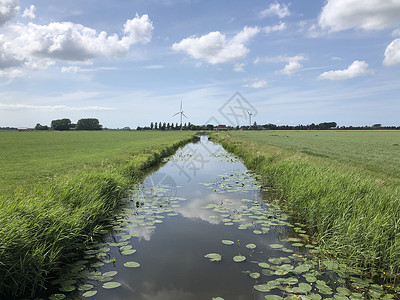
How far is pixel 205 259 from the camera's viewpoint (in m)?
5.00

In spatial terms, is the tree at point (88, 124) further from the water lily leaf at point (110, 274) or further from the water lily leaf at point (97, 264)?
the water lily leaf at point (110, 274)

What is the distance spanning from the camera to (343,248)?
485 cm

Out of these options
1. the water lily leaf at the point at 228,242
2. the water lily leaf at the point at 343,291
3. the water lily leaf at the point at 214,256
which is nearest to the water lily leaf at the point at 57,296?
the water lily leaf at the point at 214,256

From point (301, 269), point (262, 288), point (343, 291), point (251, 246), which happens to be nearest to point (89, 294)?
point (262, 288)

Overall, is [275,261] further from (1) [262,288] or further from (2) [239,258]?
(1) [262,288]

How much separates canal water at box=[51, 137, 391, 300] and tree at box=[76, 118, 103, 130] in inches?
5886

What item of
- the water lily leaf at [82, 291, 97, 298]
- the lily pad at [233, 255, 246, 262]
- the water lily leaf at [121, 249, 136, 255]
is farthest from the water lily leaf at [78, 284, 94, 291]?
the lily pad at [233, 255, 246, 262]

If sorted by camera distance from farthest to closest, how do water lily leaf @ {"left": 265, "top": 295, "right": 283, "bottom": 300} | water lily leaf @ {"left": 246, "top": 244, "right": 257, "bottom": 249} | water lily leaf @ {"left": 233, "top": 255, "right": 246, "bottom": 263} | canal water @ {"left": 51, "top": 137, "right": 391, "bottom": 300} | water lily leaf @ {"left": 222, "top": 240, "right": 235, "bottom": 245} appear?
water lily leaf @ {"left": 222, "top": 240, "right": 235, "bottom": 245} → water lily leaf @ {"left": 246, "top": 244, "right": 257, "bottom": 249} → water lily leaf @ {"left": 233, "top": 255, "right": 246, "bottom": 263} → canal water @ {"left": 51, "top": 137, "right": 391, "bottom": 300} → water lily leaf @ {"left": 265, "top": 295, "right": 283, "bottom": 300}

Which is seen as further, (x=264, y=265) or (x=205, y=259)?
(x=205, y=259)

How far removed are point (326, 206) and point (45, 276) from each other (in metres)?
6.21

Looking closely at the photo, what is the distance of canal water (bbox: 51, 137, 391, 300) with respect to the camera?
3.96 metres

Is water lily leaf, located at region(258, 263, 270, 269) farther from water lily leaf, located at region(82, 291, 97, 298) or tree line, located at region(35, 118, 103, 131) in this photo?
tree line, located at region(35, 118, 103, 131)

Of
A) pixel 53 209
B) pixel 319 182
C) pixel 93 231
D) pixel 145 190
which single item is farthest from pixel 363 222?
pixel 145 190

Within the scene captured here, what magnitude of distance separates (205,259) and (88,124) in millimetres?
154539
